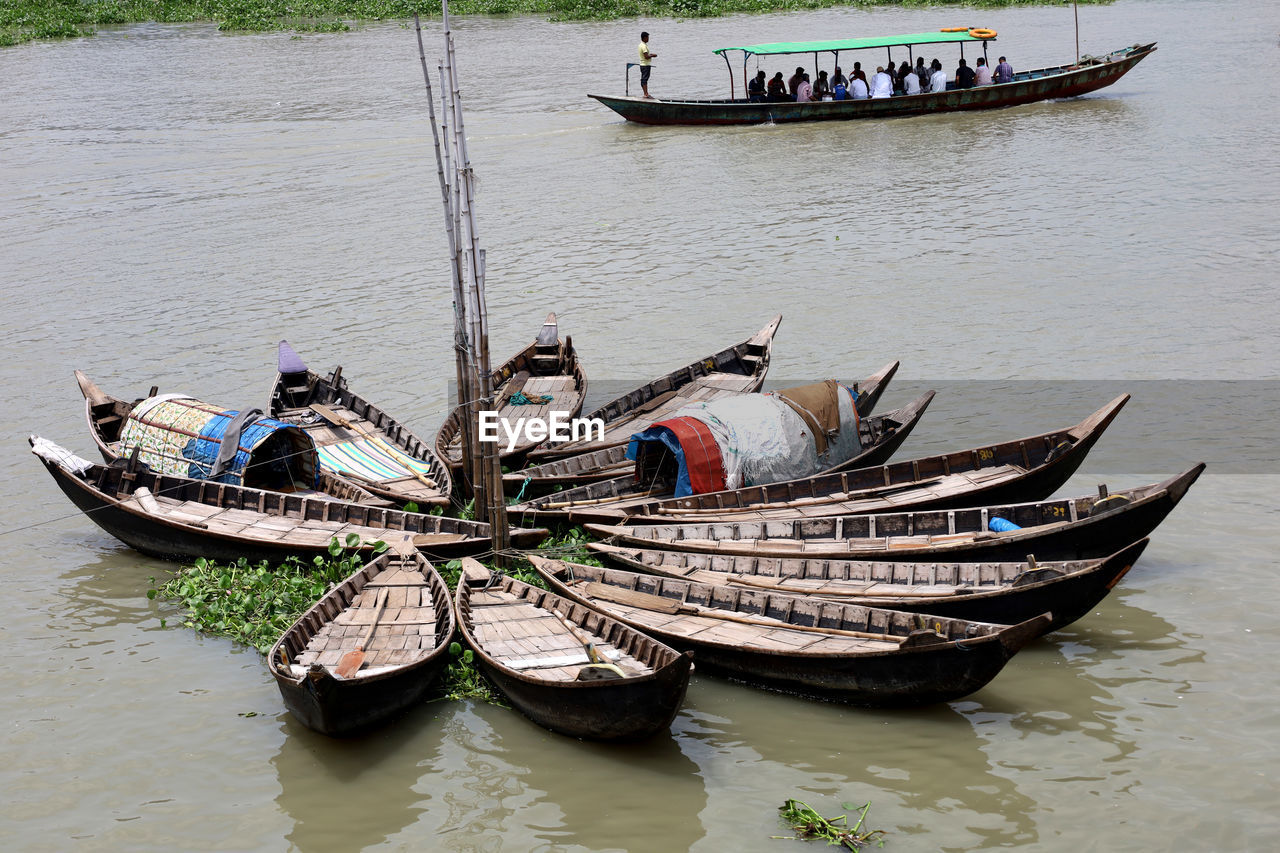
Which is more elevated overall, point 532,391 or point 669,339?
point 669,339

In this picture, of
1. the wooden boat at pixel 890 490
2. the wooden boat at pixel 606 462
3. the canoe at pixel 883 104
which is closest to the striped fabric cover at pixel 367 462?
the wooden boat at pixel 606 462

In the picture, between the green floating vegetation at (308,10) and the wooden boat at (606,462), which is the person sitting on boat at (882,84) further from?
the green floating vegetation at (308,10)

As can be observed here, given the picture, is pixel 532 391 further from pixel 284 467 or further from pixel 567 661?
pixel 567 661

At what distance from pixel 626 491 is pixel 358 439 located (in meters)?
3.22

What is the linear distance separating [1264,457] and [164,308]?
16.1 m

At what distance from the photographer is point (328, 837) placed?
24.1 feet

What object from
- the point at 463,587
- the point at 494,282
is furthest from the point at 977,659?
the point at 494,282

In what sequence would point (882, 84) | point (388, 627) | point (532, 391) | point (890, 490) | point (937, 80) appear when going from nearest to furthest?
point (388, 627), point (890, 490), point (532, 391), point (882, 84), point (937, 80)

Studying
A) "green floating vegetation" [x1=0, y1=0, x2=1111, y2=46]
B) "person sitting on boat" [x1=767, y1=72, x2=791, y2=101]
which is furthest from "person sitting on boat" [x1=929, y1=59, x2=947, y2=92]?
"green floating vegetation" [x1=0, y1=0, x2=1111, y2=46]

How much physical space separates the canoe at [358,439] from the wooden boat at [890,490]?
130 centimetres

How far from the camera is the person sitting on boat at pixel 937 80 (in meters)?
29.0

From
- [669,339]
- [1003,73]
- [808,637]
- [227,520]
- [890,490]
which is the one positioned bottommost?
[808,637]

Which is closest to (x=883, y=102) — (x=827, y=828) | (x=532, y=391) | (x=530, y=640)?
(x=532, y=391)

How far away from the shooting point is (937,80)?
29.1 meters
